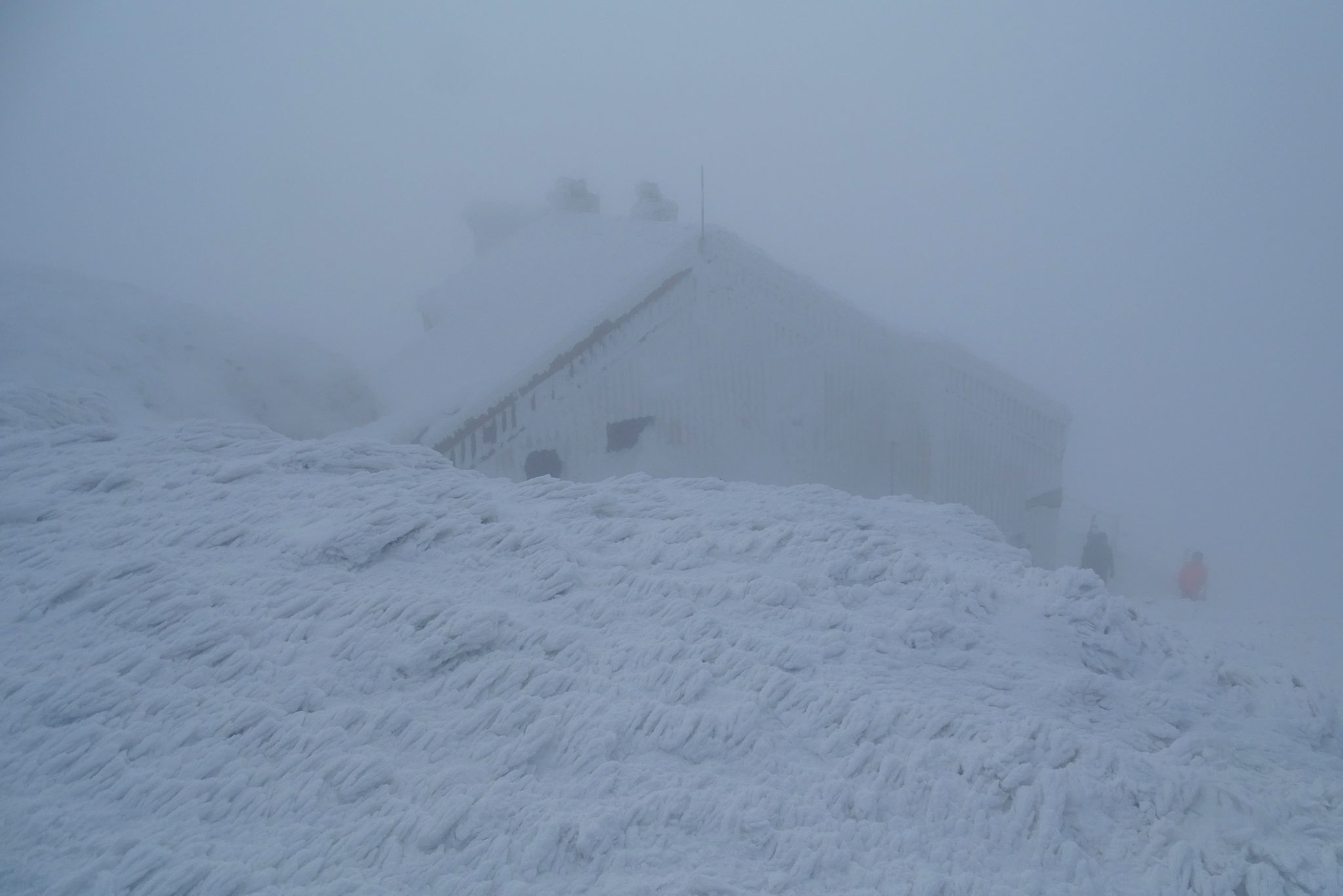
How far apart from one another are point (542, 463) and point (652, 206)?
4.95m

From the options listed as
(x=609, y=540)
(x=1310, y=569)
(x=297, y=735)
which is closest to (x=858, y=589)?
(x=609, y=540)

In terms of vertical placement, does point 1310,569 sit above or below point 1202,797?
below

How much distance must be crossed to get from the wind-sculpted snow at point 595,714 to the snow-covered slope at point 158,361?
8.33ft

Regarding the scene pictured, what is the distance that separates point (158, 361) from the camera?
756cm

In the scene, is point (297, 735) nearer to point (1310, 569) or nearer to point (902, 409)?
point (902, 409)

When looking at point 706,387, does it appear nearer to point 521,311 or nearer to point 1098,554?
point 521,311

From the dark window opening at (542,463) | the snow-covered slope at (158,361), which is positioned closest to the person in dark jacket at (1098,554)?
the dark window opening at (542,463)

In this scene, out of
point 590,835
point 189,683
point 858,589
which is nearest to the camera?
point 590,835

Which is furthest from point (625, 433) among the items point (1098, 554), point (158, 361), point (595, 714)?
point (595, 714)

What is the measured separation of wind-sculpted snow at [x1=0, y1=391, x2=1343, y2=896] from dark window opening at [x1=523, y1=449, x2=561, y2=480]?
5669mm

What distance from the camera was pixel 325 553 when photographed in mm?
3625

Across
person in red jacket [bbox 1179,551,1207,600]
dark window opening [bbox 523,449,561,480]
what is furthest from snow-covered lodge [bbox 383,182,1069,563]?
person in red jacket [bbox 1179,551,1207,600]

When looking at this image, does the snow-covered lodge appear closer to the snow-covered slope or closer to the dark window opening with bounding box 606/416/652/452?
the dark window opening with bounding box 606/416/652/452

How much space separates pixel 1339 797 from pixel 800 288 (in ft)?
31.2
